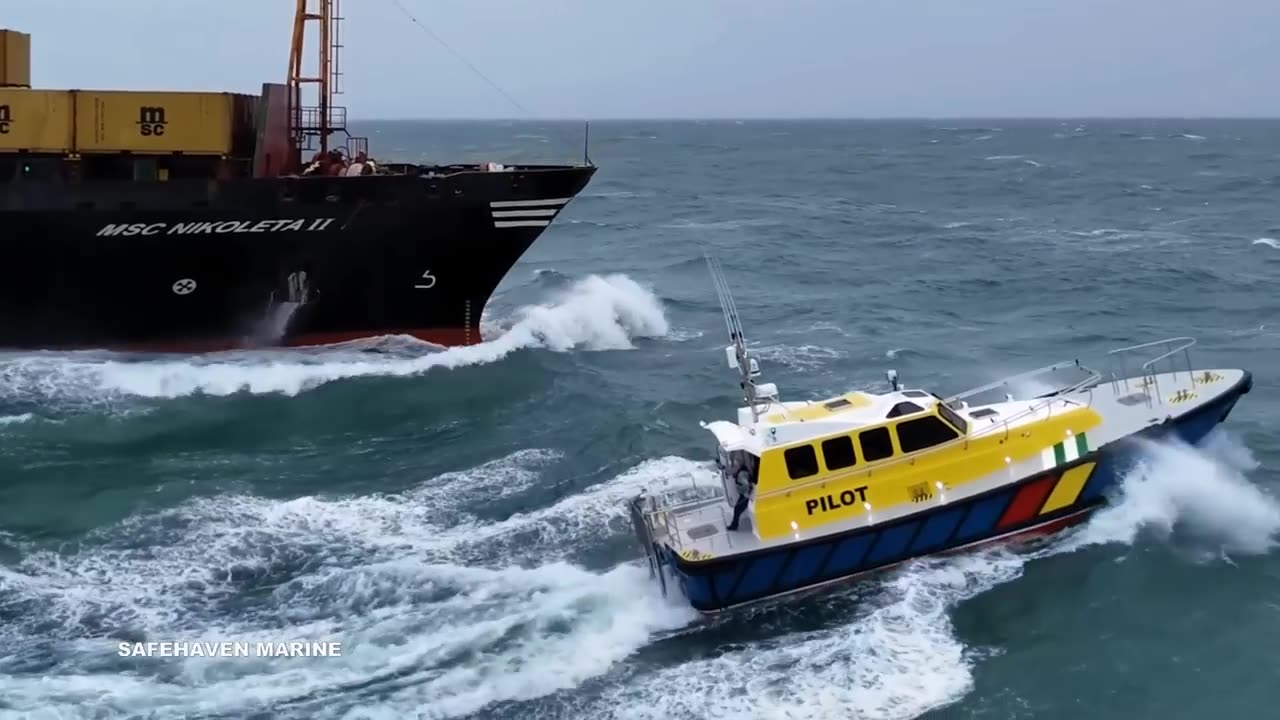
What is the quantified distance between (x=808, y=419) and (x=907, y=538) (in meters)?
2.17

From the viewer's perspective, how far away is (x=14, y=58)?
102ft

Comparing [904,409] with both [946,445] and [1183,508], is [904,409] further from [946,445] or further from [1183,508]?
[1183,508]

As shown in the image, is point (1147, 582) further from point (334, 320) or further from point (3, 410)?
point (3, 410)

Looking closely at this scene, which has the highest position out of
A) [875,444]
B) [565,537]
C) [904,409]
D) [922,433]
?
[904,409]

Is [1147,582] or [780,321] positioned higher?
[780,321]

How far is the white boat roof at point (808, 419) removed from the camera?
16547mm

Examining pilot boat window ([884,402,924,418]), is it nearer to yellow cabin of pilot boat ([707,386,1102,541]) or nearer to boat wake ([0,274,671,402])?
yellow cabin of pilot boat ([707,386,1102,541])

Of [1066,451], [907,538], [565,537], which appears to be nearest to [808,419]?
[907,538]

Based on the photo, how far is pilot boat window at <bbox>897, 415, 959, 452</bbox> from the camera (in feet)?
55.1

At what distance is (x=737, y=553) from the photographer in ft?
52.2

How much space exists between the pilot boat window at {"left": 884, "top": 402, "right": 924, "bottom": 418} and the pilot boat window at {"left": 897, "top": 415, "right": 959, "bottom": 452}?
0.44 ft

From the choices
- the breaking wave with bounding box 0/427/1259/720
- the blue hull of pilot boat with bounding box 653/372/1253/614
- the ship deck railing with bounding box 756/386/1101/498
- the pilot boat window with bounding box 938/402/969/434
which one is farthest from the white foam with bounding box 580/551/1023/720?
the pilot boat window with bounding box 938/402/969/434

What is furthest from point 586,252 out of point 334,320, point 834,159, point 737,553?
point 834,159

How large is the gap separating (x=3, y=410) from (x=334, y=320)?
7807 mm
